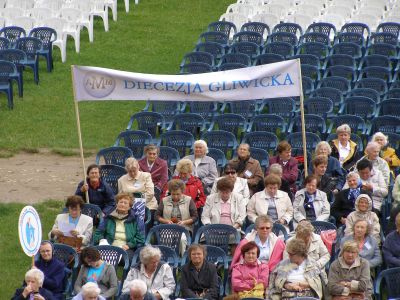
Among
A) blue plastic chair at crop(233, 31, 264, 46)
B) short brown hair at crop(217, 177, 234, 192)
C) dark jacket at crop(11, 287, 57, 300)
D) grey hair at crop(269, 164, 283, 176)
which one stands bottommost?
dark jacket at crop(11, 287, 57, 300)

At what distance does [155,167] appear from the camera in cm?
1898

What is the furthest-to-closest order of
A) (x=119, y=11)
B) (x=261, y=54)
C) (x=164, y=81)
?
(x=119, y=11) < (x=261, y=54) < (x=164, y=81)

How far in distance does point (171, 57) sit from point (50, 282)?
12.3m

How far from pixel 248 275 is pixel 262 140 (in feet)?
16.0

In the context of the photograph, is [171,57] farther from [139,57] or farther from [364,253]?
[364,253]

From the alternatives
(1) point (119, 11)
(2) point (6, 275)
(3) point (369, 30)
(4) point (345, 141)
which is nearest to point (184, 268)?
(2) point (6, 275)

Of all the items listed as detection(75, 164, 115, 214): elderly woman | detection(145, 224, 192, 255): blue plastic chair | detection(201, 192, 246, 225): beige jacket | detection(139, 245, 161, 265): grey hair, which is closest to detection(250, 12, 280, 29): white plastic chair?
detection(75, 164, 115, 214): elderly woman

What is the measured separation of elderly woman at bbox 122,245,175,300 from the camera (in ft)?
51.5

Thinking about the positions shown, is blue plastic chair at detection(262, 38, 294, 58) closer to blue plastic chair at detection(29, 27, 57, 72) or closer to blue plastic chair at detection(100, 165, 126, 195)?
blue plastic chair at detection(29, 27, 57, 72)

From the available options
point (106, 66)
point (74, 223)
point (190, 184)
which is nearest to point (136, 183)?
point (190, 184)

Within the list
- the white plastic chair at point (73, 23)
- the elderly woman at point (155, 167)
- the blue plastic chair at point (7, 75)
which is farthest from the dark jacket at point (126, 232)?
the white plastic chair at point (73, 23)

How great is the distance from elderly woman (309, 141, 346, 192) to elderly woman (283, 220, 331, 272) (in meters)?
2.62

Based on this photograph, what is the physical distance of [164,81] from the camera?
18641mm

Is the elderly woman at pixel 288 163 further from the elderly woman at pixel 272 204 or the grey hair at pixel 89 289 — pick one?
the grey hair at pixel 89 289
